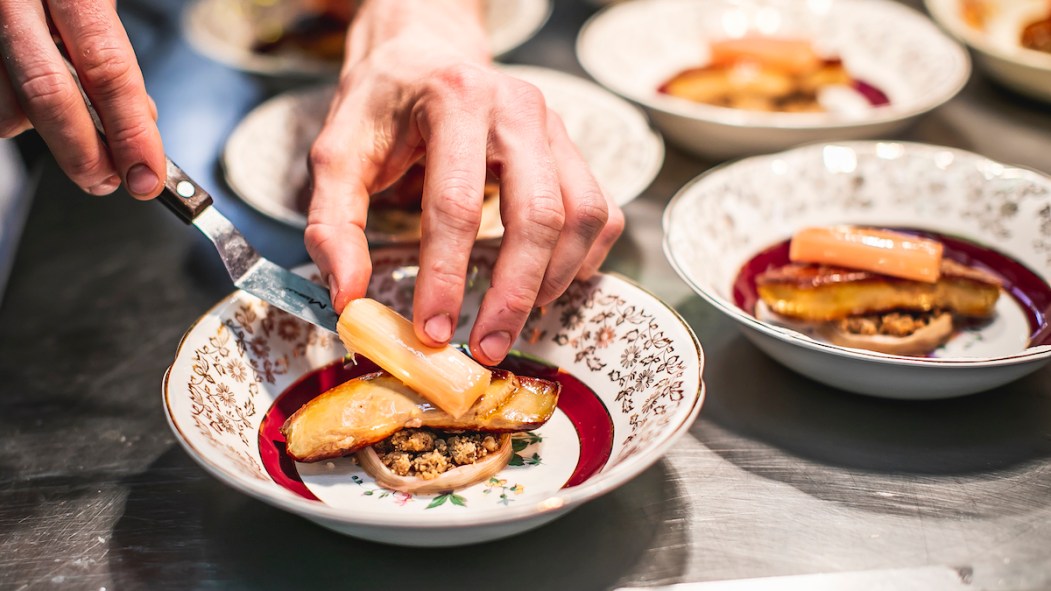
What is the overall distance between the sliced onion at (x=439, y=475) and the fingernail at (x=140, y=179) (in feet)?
1.34

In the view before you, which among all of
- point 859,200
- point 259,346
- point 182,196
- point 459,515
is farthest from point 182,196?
point 859,200

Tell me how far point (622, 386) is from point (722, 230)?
17.4 inches

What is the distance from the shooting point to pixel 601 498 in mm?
1050

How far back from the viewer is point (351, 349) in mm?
1062

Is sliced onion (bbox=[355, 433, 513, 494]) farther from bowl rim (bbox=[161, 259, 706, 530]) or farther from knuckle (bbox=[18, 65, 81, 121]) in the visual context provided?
knuckle (bbox=[18, 65, 81, 121])

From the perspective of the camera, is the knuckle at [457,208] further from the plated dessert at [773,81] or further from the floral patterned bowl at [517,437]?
the plated dessert at [773,81]

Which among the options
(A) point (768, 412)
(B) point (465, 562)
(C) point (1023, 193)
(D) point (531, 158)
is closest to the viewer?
(B) point (465, 562)

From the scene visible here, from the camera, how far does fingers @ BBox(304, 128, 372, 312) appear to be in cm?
107

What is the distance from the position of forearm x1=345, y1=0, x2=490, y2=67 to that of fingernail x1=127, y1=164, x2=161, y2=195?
0.41 meters

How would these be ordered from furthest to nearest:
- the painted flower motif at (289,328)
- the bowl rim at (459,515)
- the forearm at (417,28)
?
1. the forearm at (417,28)
2. the painted flower motif at (289,328)
3. the bowl rim at (459,515)

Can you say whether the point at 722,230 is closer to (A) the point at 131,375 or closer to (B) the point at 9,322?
(A) the point at 131,375

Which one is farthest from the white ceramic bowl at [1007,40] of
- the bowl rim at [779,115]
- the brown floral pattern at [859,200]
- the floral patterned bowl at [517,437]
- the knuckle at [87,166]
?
the knuckle at [87,166]

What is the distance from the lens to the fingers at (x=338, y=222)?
3.50 feet

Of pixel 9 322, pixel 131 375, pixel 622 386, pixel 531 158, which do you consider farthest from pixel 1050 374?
pixel 9 322
